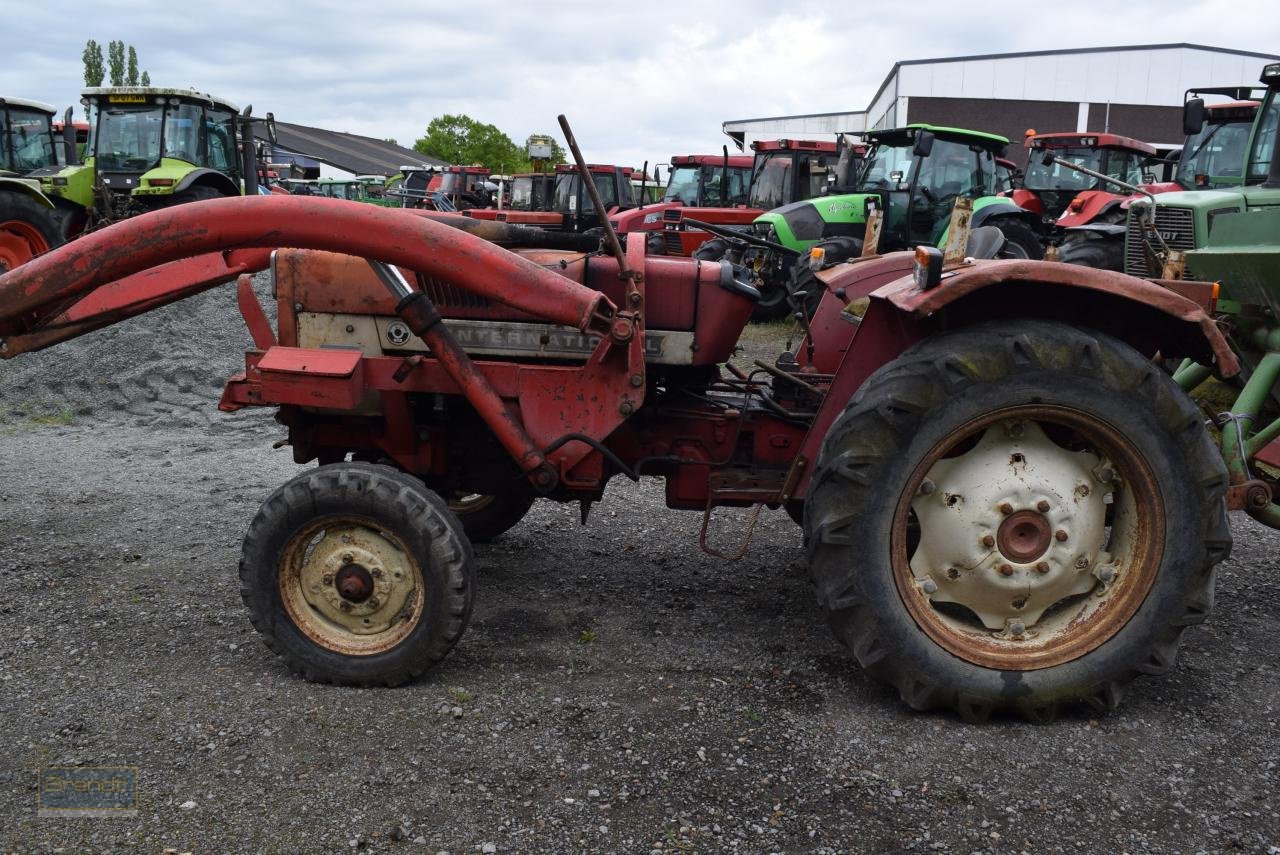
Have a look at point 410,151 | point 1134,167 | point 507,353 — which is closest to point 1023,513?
point 507,353

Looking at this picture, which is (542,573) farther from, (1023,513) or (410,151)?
(410,151)

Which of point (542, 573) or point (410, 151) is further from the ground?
point (410, 151)

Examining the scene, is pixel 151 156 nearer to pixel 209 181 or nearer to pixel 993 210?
pixel 209 181

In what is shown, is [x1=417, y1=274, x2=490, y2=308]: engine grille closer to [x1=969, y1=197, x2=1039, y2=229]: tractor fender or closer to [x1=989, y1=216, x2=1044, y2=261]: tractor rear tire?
[x1=969, y1=197, x2=1039, y2=229]: tractor fender

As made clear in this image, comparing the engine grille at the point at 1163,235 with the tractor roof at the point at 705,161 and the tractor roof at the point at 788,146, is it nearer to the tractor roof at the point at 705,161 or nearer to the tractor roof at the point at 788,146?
the tractor roof at the point at 788,146

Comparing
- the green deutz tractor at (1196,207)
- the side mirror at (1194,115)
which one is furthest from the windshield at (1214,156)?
the green deutz tractor at (1196,207)

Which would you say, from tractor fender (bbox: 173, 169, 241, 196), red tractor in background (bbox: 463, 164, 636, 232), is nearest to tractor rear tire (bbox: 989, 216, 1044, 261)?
red tractor in background (bbox: 463, 164, 636, 232)

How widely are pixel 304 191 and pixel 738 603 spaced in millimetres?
25870

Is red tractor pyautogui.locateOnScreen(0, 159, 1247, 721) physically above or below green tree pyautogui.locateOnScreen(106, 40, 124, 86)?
below

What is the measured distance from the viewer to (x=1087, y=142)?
1783 cm

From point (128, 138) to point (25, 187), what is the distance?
2.63 m

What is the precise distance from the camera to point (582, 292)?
3285 mm

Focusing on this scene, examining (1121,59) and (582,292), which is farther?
(1121,59)

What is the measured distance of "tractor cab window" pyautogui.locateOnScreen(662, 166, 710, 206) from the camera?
19.1 meters
